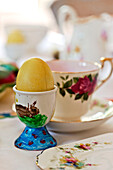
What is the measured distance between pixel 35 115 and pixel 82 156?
0.30 ft

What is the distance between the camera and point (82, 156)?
1.15 ft

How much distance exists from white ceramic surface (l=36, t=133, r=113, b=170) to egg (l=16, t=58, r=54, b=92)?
0.09 m

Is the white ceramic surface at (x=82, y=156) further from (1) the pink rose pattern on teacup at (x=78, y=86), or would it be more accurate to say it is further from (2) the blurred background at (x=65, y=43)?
(2) the blurred background at (x=65, y=43)

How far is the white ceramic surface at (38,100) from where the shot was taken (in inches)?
15.1

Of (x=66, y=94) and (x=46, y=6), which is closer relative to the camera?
(x=66, y=94)

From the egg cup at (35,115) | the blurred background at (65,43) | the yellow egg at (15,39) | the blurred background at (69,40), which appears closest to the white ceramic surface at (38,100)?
the egg cup at (35,115)

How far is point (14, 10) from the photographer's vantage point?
9.73 feet

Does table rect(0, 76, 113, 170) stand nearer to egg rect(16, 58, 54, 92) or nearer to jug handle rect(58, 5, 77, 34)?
egg rect(16, 58, 54, 92)

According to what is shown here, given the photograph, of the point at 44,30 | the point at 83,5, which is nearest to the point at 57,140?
the point at 44,30

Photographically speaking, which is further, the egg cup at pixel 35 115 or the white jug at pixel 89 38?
the white jug at pixel 89 38

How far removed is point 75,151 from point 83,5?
193 cm

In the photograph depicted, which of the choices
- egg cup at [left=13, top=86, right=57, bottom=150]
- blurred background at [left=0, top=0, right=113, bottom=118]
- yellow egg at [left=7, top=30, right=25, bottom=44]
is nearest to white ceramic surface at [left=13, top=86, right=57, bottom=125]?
egg cup at [left=13, top=86, right=57, bottom=150]

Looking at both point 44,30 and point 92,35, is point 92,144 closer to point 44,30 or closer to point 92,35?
point 92,35

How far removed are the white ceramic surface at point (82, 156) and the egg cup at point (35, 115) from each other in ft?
0.17
